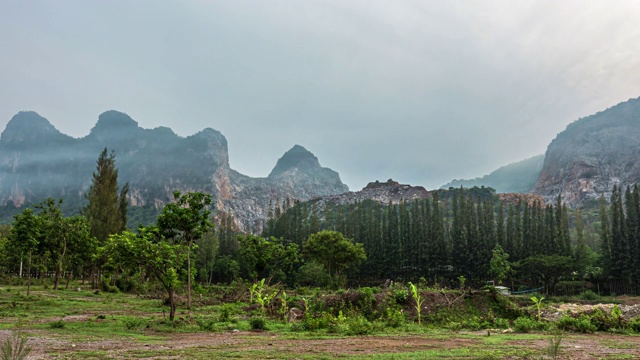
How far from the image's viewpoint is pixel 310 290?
124 feet

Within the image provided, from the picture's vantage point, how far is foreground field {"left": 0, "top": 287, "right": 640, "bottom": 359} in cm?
901

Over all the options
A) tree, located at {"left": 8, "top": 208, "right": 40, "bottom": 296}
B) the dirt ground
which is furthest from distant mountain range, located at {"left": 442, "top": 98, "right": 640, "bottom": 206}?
tree, located at {"left": 8, "top": 208, "right": 40, "bottom": 296}

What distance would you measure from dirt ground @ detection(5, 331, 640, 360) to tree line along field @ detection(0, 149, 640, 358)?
93 millimetres

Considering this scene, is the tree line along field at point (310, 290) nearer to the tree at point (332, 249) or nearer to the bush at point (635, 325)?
the bush at point (635, 325)

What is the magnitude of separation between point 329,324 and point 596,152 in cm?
20213

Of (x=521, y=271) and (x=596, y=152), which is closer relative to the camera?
(x=521, y=271)

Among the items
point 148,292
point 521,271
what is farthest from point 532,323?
point 521,271

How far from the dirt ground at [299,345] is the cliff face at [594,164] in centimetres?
15862

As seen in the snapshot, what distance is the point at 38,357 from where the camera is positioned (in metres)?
8.23

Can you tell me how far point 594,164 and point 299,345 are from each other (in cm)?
18980

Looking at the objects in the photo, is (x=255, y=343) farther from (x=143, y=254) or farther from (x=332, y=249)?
(x=332, y=249)

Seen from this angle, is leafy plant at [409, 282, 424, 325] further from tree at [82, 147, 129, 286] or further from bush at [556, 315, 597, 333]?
tree at [82, 147, 129, 286]

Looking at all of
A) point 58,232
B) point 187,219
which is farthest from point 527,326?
point 58,232

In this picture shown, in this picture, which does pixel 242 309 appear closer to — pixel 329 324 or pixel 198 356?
pixel 329 324
